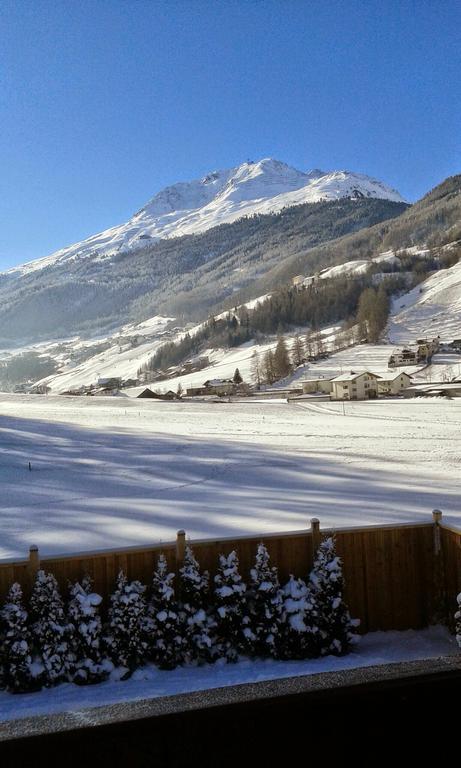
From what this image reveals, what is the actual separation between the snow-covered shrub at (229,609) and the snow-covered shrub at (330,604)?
0.99m

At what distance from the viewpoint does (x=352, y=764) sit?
1.25 m

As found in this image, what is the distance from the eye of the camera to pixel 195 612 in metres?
7.00

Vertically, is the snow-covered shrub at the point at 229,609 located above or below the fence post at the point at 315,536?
below

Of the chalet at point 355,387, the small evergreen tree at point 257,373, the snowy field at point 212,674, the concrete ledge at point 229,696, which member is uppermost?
the small evergreen tree at point 257,373

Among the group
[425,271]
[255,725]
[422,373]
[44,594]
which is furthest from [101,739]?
[425,271]

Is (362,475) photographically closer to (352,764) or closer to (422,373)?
(352,764)

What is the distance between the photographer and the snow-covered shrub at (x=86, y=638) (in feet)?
21.2

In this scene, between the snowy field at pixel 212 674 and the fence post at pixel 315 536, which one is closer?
the snowy field at pixel 212 674

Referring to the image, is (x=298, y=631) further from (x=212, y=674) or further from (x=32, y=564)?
(x=32, y=564)

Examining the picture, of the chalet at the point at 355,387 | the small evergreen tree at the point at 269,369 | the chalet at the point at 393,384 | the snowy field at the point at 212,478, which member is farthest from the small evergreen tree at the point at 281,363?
the snowy field at the point at 212,478

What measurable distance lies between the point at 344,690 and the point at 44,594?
20.1ft

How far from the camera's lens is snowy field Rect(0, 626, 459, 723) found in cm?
604

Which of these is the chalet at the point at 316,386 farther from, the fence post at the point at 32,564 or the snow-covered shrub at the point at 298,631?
the fence post at the point at 32,564

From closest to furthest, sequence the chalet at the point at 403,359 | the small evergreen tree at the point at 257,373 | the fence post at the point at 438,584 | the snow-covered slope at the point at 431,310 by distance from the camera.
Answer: the fence post at the point at 438,584, the chalet at the point at 403,359, the small evergreen tree at the point at 257,373, the snow-covered slope at the point at 431,310
